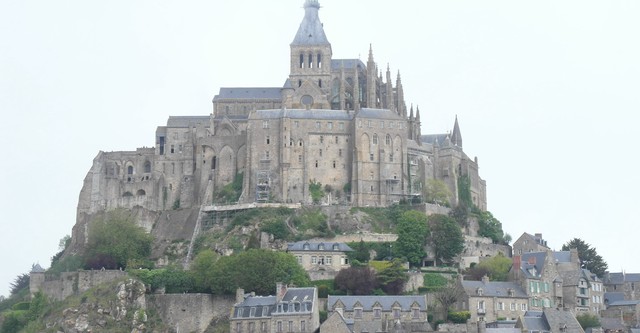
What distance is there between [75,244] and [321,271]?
92.5ft

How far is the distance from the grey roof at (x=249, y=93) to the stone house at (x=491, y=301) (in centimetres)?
3706

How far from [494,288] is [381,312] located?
9.03 m

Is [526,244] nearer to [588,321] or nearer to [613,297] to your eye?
[613,297]

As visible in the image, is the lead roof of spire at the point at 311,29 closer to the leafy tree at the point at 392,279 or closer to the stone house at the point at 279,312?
the leafy tree at the point at 392,279

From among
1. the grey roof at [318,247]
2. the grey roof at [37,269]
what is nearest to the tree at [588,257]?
the grey roof at [318,247]

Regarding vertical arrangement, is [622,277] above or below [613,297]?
above

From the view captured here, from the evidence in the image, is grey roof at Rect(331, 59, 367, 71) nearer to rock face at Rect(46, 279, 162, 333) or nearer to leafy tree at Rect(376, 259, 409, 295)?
leafy tree at Rect(376, 259, 409, 295)

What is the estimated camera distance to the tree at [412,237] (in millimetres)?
96938

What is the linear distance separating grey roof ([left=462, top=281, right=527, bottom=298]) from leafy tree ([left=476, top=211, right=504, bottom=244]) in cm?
1820

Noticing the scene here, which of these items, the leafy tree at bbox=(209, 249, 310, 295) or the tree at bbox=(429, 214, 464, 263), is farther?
the tree at bbox=(429, 214, 464, 263)

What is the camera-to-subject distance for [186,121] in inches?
4567

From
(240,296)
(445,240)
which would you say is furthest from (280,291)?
(445,240)

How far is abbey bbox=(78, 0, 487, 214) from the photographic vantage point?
10781cm

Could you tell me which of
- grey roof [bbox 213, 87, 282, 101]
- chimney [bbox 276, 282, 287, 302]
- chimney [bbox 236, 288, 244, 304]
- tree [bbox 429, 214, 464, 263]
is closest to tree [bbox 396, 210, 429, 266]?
tree [bbox 429, 214, 464, 263]
